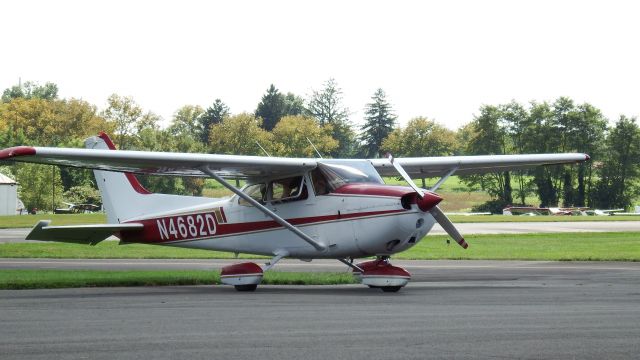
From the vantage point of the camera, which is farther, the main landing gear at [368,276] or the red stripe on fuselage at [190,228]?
the red stripe on fuselage at [190,228]

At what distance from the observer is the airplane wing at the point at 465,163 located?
22062mm

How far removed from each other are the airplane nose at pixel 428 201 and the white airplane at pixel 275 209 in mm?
22

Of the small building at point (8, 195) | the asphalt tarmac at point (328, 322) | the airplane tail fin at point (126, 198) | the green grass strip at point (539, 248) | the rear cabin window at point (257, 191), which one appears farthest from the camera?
the small building at point (8, 195)

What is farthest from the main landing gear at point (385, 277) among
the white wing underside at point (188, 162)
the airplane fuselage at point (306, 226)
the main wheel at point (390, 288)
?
the white wing underside at point (188, 162)

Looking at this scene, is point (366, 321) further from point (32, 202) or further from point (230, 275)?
point (32, 202)

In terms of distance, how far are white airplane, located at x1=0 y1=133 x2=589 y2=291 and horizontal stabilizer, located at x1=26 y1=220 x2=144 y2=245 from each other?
0.08ft

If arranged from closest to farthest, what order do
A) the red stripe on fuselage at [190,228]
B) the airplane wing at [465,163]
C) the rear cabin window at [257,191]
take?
the rear cabin window at [257,191] < the red stripe on fuselage at [190,228] < the airplane wing at [465,163]

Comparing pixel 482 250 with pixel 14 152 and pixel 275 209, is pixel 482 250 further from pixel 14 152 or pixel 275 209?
pixel 14 152

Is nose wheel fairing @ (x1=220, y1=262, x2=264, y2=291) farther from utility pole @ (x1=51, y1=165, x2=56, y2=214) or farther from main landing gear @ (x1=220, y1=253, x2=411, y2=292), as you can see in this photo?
utility pole @ (x1=51, y1=165, x2=56, y2=214)

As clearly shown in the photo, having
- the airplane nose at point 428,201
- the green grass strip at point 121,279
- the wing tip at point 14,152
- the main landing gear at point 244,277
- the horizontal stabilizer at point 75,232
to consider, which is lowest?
the green grass strip at point 121,279

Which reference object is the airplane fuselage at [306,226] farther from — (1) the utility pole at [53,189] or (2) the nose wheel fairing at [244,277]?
(1) the utility pole at [53,189]

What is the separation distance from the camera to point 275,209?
1978 cm

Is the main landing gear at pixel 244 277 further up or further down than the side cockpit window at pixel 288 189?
further down

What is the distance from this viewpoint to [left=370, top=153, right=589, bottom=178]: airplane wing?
72.4ft
